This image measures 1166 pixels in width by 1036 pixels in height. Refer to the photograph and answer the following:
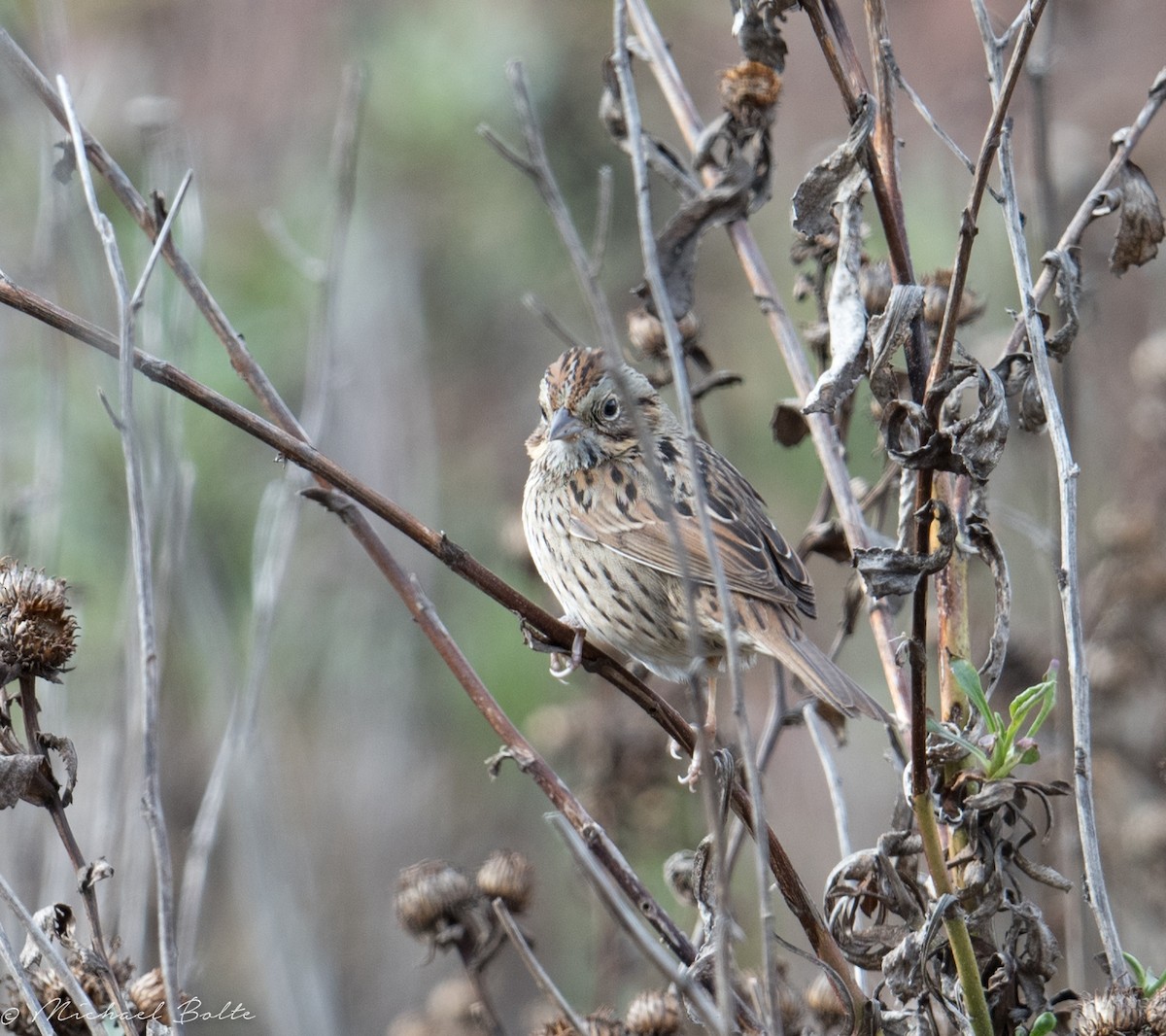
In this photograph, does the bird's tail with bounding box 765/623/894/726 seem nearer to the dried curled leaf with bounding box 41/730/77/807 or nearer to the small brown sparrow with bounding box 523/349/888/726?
the small brown sparrow with bounding box 523/349/888/726

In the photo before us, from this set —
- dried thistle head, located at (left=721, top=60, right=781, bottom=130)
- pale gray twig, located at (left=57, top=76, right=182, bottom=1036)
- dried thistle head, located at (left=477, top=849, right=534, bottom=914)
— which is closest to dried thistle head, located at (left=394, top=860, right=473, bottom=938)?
dried thistle head, located at (left=477, top=849, right=534, bottom=914)

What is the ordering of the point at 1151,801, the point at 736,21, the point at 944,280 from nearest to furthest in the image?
the point at 736,21, the point at 944,280, the point at 1151,801

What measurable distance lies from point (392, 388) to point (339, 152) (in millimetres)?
2736

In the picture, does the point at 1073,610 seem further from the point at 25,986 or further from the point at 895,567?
the point at 25,986

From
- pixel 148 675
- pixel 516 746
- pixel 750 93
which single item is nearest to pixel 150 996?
pixel 148 675

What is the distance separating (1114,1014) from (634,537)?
1.76 meters

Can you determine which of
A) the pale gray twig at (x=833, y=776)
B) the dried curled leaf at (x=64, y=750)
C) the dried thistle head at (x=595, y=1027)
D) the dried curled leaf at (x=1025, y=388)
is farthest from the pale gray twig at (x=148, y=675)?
the dried curled leaf at (x=1025, y=388)

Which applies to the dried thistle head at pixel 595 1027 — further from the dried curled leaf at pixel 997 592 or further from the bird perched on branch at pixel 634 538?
the bird perched on branch at pixel 634 538

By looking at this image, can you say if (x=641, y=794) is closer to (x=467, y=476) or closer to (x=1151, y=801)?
(x=1151, y=801)

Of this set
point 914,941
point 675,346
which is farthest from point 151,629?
point 914,941

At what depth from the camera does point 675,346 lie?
4.89 feet

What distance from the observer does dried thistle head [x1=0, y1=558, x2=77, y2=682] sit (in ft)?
6.17

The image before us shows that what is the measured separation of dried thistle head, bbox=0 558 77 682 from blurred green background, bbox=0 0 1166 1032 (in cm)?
109

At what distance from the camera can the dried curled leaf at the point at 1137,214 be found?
2133 millimetres
